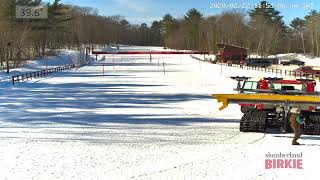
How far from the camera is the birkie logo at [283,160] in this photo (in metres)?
11.5

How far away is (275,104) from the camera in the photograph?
15.9m

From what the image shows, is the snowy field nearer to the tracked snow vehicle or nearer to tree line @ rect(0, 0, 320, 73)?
the tracked snow vehicle

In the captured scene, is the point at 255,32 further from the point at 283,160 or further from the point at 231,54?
the point at 283,160

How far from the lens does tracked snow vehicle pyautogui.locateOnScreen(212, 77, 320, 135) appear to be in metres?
15.6

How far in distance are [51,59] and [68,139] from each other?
83722 mm

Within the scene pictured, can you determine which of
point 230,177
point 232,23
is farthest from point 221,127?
point 232,23

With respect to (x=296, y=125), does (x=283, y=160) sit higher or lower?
lower

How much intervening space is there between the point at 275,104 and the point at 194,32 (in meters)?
156
